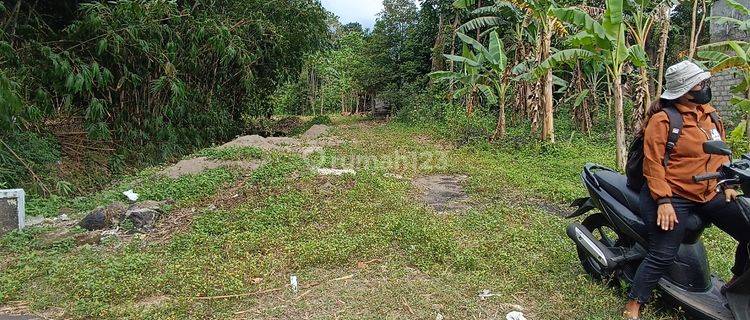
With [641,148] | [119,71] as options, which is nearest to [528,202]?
[641,148]

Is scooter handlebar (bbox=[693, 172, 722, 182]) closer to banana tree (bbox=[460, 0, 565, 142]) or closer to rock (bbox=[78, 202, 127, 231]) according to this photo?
rock (bbox=[78, 202, 127, 231])

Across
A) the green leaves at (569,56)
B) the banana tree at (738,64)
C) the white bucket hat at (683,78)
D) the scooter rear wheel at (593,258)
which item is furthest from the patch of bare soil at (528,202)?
the banana tree at (738,64)

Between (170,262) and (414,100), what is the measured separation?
1316cm

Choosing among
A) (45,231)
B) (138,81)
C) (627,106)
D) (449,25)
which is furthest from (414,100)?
(45,231)

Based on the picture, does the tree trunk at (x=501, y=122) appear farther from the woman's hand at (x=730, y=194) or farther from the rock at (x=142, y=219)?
the woman's hand at (x=730, y=194)

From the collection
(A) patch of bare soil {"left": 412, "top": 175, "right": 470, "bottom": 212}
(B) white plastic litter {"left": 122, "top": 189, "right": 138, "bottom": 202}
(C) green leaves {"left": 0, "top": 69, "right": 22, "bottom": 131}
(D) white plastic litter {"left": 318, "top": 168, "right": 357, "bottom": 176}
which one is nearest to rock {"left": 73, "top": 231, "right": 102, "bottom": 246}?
Result: (B) white plastic litter {"left": 122, "top": 189, "right": 138, "bottom": 202}

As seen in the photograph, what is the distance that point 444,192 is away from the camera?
5.91 meters

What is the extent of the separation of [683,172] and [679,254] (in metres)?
0.46

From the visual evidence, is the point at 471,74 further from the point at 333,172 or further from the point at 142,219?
the point at 142,219

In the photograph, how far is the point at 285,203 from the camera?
5090 mm

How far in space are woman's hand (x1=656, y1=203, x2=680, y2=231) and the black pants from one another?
5cm

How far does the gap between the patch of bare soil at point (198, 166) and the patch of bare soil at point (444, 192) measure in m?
2.30

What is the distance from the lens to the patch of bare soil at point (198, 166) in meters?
6.54

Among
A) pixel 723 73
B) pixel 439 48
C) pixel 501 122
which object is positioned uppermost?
pixel 439 48
